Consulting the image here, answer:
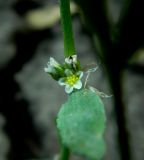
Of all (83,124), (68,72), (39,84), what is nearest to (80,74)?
(68,72)

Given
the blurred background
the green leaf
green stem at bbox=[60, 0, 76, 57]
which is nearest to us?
the green leaf

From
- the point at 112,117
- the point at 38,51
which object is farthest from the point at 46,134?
the point at 38,51

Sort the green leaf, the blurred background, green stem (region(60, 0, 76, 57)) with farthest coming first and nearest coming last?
the blurred background → green stem (region(60, 0, 76, 57)) → the green leaf

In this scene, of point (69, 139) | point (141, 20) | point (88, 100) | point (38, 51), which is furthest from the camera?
point (38, 51)

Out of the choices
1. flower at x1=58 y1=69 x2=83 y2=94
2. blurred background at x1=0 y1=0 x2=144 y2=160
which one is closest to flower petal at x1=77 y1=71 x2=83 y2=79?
flower at x1=58 y1=69 x2=83 y2=94

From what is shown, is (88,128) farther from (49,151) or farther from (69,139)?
(49,151)

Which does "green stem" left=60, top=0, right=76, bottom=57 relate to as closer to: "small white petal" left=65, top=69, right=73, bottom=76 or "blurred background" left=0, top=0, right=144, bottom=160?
"small white petal" left=65, top=69, right=73, bottom=76
